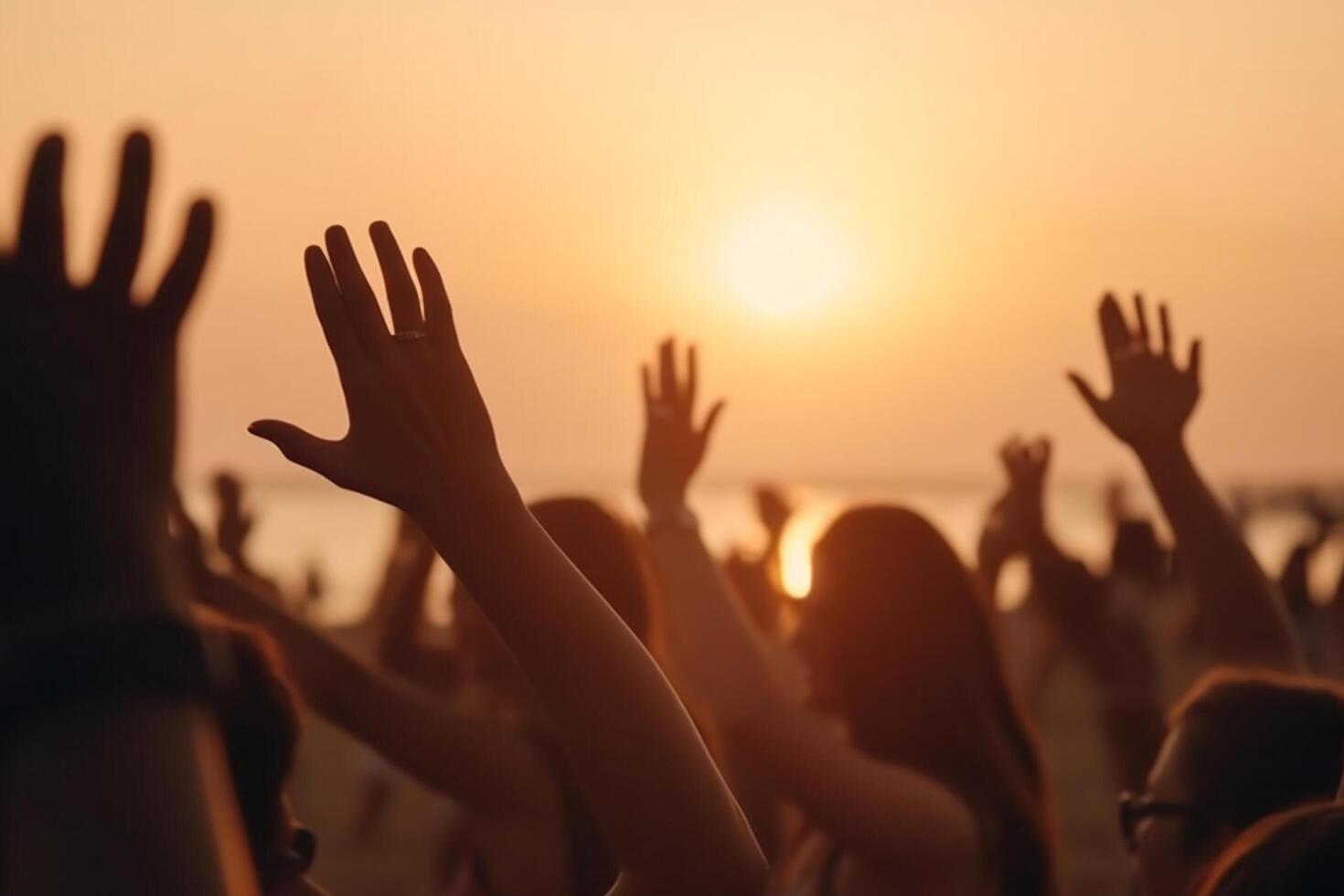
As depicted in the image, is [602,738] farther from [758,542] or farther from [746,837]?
[758,542]

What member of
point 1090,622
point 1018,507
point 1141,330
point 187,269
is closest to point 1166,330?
point 1141,330

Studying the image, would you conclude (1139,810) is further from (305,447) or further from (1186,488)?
(305,447)

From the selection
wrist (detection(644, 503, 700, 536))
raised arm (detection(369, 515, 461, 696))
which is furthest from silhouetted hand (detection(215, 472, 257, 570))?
wrist (detection(644, 503, 700, 536))

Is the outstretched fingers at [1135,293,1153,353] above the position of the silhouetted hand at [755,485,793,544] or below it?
above

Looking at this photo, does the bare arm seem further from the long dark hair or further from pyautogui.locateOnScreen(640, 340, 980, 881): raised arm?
the long dark hair

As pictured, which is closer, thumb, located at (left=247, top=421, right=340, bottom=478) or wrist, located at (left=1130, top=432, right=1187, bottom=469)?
thumb, located at (left=247, top=421, right=340, bottom=478)

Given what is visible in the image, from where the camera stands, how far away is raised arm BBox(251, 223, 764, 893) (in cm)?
167

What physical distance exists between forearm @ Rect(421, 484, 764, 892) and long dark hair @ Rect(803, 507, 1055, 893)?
6.92 feet

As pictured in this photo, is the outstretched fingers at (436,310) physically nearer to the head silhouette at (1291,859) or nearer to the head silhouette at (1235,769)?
the head silhouette at (1291,859)

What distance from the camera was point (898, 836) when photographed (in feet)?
11.3

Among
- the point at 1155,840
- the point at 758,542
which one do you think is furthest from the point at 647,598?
the point at 758,542

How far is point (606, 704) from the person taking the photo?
1672 millimetres

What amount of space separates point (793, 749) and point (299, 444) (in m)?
1.91

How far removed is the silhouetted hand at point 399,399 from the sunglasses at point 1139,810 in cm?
182
